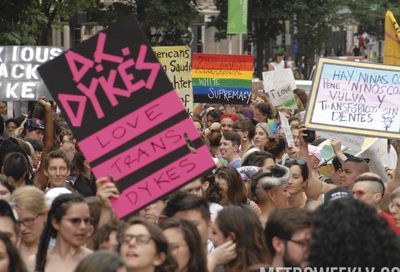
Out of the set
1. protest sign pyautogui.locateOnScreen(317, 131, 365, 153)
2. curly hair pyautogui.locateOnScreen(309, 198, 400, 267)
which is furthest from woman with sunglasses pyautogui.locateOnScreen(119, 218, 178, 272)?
protest sign pyautogui.locateOnScreen(317, 131, 365, 153)

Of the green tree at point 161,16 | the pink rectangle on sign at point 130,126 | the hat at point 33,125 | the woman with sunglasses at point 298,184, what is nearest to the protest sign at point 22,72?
the hat at point 33,125

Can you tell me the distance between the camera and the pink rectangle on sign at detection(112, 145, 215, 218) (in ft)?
26.0

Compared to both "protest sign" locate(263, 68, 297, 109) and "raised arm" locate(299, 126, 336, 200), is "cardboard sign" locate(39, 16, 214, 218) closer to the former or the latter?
"raised arm" locate(299, 126, 336, 200)

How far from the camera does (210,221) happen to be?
27.7 ft

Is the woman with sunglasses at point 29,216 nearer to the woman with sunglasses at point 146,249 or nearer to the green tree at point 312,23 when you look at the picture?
the woman with sunglasses at point 146,249

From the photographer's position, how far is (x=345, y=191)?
9.19 metres

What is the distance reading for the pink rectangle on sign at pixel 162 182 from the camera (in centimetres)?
792

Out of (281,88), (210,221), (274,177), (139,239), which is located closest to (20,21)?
(281,88)

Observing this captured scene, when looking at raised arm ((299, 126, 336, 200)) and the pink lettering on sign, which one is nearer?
the pink lettering on sign

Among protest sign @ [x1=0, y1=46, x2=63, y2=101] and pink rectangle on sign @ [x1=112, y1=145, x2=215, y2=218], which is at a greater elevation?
pink rectangle on sign @ [x1=112, y1=145, x2=215, y2=218]

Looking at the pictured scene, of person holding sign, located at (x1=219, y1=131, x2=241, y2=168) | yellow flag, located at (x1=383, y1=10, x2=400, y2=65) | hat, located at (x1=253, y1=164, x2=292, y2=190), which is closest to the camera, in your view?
hat, located at (x1=253, y1=164, x2=292, y2=190)

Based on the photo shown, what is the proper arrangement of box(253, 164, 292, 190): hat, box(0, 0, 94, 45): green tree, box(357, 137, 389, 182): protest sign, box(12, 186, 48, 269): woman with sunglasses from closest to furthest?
box(12, 186, 48, 269): woman with sunglasses
box(253, 164, 292, 190): hat
box(357, 137, 389, 182): protest sign
box(0, 0, 94, 45): green tree

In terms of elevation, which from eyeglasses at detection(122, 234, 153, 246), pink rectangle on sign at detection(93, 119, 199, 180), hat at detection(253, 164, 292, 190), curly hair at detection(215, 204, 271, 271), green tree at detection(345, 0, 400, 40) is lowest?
green tree at detection(345, 0, 400, 40)

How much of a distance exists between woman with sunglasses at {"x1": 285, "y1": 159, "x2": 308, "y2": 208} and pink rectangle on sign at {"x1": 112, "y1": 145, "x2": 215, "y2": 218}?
2.60 m
